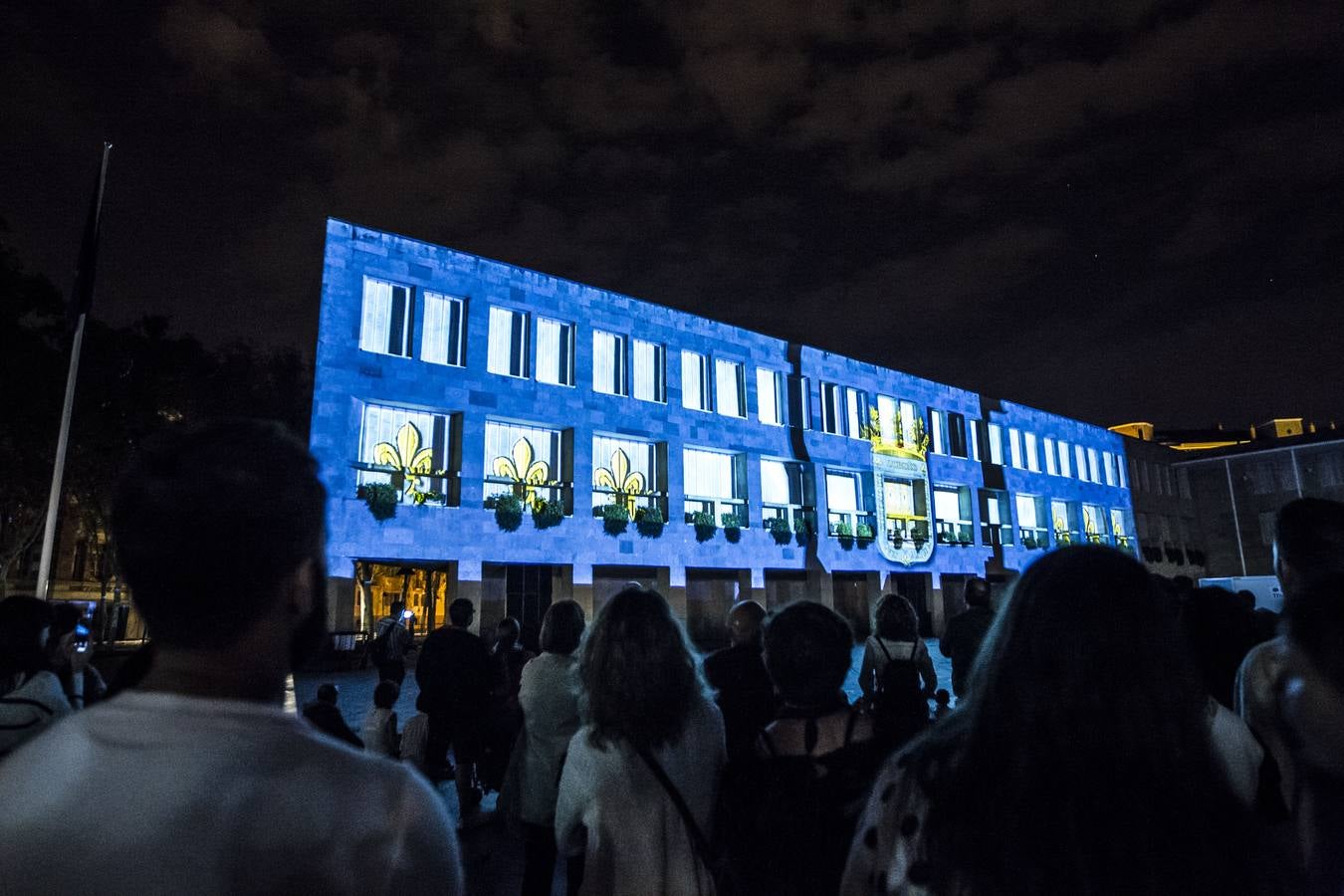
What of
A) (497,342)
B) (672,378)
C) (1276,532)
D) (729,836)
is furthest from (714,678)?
(672,378)

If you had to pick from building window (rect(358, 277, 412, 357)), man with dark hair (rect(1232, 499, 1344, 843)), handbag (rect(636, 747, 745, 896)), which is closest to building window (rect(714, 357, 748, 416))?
building window (rect(358, 277, 412, 357))

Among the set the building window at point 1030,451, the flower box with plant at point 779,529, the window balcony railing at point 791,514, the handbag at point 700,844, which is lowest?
the handbag at point 700,844

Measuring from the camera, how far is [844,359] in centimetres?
2998

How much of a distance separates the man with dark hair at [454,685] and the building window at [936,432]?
29151 mm

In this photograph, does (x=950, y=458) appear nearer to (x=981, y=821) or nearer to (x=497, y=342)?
(x=497, y=342)

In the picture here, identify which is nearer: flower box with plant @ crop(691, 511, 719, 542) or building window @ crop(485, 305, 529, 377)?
building window @ crop(485, 305, 529, 377)

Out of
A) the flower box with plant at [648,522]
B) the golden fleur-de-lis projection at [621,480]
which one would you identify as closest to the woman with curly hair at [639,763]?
the golden fleur-de-lis projection at [621,480]

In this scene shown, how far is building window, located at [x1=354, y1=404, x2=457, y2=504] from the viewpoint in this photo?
63.0 ft

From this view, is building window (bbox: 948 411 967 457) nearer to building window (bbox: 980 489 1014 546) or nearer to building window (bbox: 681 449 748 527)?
building window (bbox: 980 489 1014 546)

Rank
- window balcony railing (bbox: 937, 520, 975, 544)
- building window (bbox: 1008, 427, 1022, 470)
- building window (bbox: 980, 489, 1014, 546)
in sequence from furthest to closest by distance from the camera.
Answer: building window (bbox: 1008, 427, 1022, 470) < building window (bbox: 980, 489, 1014, 546) < window balcony railing (bbox: 937, 520, 975, 544)

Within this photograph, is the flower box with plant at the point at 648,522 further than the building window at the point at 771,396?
No

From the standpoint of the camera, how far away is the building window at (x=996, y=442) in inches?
1384

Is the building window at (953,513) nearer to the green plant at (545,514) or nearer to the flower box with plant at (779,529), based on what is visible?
the flower box with plant at (779,529)

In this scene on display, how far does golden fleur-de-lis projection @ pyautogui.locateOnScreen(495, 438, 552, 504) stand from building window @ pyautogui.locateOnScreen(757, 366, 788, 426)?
864 centimetres
